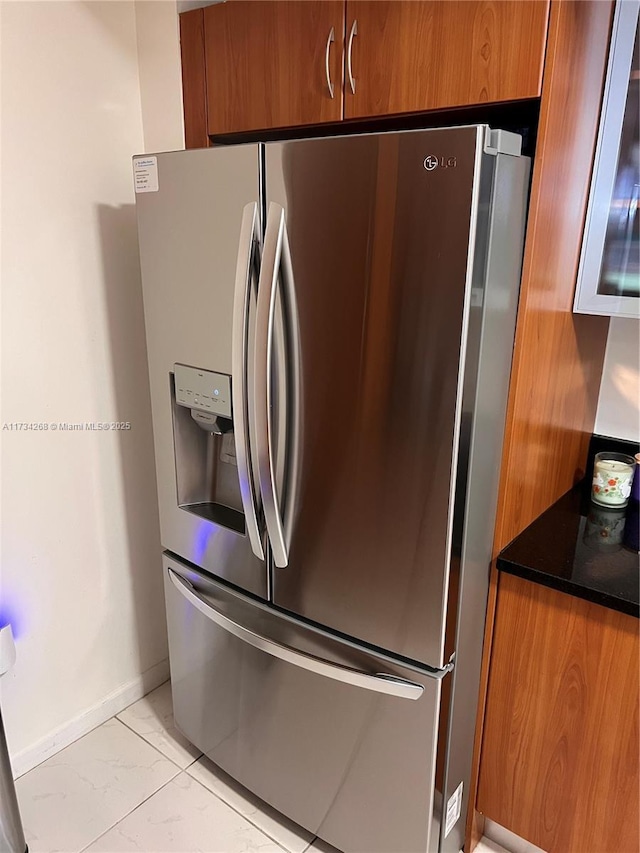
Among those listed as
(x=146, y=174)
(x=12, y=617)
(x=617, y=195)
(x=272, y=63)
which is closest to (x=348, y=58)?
(x=272, y=63)

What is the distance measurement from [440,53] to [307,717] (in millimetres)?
1436

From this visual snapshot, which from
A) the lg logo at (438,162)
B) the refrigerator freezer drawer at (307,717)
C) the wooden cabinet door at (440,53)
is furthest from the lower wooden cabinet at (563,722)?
the wooden cabinet door at (440,53)

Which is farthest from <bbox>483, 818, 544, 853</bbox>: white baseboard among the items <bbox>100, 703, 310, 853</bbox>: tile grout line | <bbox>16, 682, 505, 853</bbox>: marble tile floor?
<bbox>100, 703, 310, 853</bbox>: tile grout line

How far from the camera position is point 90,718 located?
6.61 feet

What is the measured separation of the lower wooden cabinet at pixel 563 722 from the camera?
4.25ft

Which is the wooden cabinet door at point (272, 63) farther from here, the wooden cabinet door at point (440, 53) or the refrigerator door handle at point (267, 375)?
the refrigerator door handle at point (267, 375)

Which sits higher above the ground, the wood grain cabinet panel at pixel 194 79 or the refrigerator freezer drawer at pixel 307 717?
the wood grain cabinet panel at pixel 194 79

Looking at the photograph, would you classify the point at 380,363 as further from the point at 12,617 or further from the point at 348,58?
the point at 12,617

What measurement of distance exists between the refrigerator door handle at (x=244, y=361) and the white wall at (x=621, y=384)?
950mm

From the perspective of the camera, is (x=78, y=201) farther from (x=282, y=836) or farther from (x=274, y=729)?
(x=282, y=836)

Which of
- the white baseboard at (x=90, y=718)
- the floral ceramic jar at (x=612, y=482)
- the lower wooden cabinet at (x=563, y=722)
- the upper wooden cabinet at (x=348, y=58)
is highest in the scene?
the upper wooden cabinet at (x=348, y=58)

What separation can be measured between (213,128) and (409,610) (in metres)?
Result: 1.22

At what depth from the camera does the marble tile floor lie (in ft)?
5.47

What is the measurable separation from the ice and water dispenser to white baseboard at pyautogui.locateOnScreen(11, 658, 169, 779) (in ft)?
2.75
